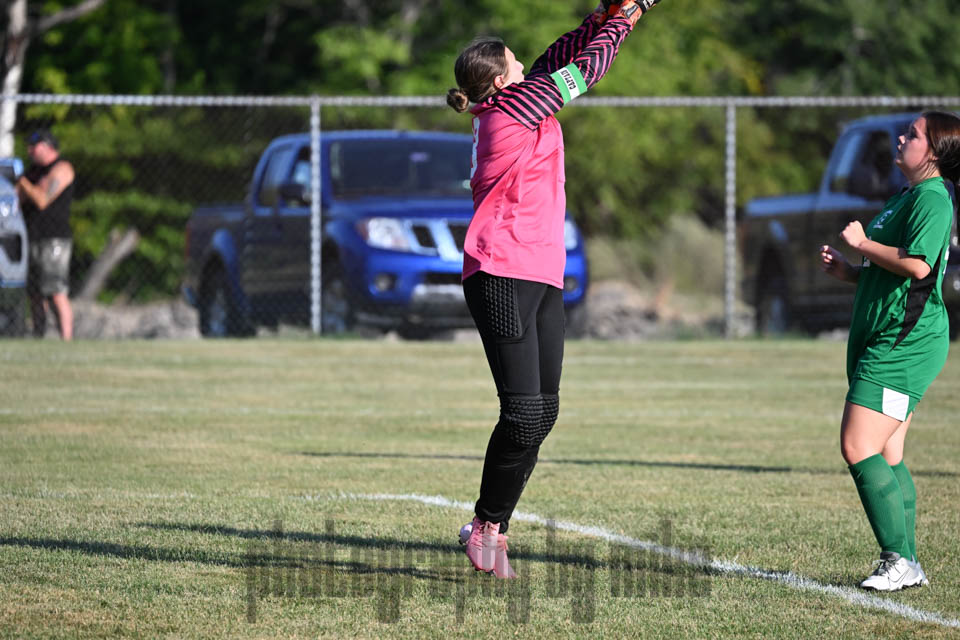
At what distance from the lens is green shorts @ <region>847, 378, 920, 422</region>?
530cm

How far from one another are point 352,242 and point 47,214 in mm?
2929

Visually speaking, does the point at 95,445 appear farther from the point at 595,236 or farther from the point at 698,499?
the point at 595,236

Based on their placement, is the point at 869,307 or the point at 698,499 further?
the point at 698,499

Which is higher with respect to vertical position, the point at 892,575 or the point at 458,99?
the point at 458,99

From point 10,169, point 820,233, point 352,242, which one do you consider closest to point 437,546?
point 352,242

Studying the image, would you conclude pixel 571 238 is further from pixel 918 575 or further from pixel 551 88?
pixel 918 575

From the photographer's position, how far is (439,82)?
29.0 meters

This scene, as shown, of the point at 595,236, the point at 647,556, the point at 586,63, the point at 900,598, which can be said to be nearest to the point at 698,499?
the point at 647,556

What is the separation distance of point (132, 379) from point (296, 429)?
311cm

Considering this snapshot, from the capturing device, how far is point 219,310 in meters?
16.4

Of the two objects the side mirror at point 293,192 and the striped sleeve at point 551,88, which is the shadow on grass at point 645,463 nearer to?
the striped sleeve at point 551,88

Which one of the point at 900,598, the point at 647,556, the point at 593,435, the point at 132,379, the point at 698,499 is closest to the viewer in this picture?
the point at 900,598

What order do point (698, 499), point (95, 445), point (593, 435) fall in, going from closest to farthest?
point (698, 499) < point (95, 445) < point (593, 435)

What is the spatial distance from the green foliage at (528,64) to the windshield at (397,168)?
8.58 metres
